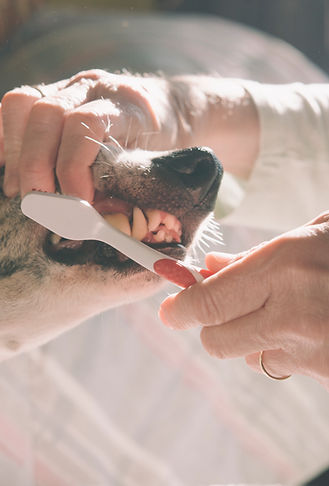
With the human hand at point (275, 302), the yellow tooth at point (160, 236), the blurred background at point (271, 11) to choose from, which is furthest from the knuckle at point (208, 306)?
the blurred background at point (271, 11)

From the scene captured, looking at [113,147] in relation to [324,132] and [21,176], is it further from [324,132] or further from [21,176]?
[324,132]

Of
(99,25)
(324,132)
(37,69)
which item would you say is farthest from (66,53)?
(99,25)

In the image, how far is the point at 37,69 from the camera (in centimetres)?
83

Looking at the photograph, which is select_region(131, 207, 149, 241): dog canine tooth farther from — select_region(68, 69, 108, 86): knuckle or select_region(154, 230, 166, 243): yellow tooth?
select_region(68, 69, 108, 86): knuckle

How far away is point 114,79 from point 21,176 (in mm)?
191

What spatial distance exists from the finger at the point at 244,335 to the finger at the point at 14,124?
30 centimetres

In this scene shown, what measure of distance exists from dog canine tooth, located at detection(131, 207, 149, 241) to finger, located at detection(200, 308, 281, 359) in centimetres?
13

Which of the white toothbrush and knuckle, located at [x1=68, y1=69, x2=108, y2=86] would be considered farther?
knuckle, located at [x1=68, y1=69, x2=108, y2=86]

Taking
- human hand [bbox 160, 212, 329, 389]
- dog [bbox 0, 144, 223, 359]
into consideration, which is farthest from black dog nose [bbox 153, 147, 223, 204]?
human hand [bbox 160, 212, 329, 389]

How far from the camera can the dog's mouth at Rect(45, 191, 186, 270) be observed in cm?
65

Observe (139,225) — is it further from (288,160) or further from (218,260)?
(288,160)

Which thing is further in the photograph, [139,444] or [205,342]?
[139,444]

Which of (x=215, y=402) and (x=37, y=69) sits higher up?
(x=37, y=69)

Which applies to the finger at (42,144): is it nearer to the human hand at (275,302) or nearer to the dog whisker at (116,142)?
the dog whisker at (116,142)
